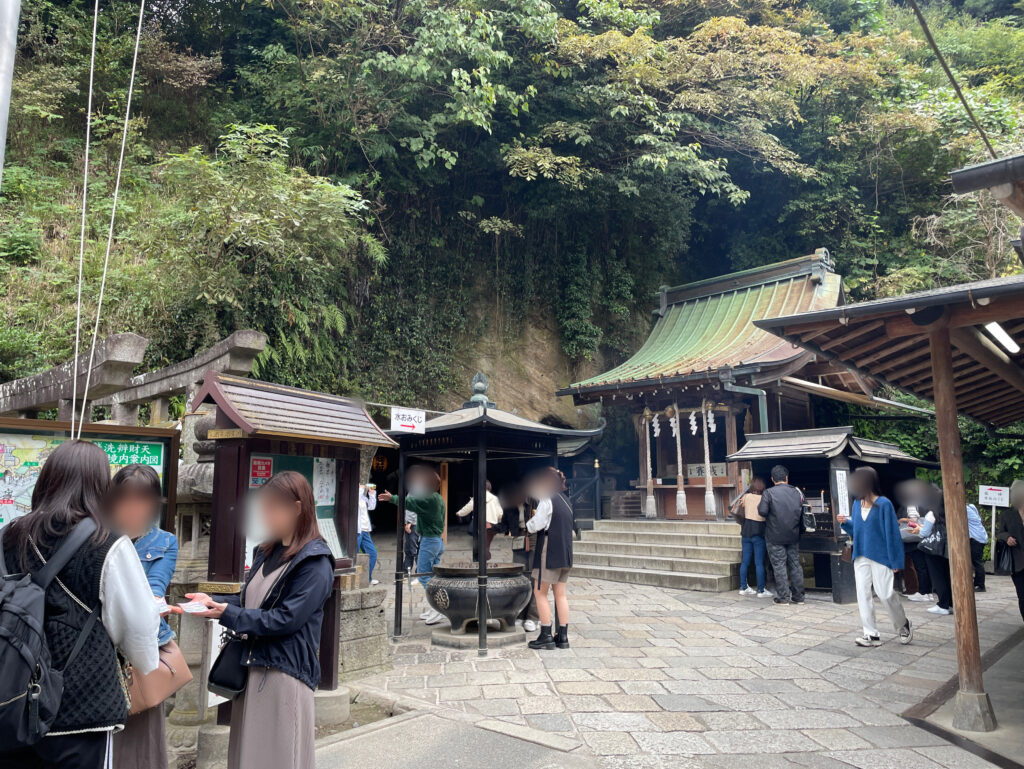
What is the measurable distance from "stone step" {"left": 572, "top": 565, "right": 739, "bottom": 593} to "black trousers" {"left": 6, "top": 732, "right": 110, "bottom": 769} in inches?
407

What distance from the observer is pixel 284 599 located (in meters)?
2.73

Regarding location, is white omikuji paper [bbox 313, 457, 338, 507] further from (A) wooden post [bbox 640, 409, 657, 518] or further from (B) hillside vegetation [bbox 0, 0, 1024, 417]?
(A) wooden post [bbox 640, 409, 657, 518]

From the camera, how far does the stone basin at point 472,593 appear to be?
7.19 meters

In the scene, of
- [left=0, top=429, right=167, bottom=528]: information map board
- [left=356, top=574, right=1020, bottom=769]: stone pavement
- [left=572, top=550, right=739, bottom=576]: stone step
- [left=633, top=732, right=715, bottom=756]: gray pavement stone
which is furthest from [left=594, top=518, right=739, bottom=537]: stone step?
[left=0, top=429, right=167, bottom=528]: information map board

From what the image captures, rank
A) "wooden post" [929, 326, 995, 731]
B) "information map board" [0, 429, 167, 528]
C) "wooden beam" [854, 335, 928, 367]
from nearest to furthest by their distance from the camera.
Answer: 1. "information map board" [0, 429, 167, 528]
2. "wooden post" [929, 326, 995, 731]
3. "wooden beam" [854, 335, 928, 367]

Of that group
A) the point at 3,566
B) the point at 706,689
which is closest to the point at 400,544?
the point at 706,689

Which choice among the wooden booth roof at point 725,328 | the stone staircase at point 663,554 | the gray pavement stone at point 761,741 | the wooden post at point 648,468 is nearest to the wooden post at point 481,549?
the gray pavement stone at point 761,741

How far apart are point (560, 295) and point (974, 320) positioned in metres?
14.6

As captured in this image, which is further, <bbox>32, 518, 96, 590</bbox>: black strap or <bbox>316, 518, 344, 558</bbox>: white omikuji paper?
<bbox>316, 518, 344, 558</bbox>: white omikuji paper

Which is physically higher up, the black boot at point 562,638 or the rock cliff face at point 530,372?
the rock cliff face at point 530,372

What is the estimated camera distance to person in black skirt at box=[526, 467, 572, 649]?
6.73 meters

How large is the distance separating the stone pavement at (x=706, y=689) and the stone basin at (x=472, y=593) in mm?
464

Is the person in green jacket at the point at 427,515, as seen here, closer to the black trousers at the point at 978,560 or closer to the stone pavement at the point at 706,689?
the stone pavement at the point at 706,689

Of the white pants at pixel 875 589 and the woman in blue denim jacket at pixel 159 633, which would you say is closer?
the woman in blue denim jacket at pixel 159 633
